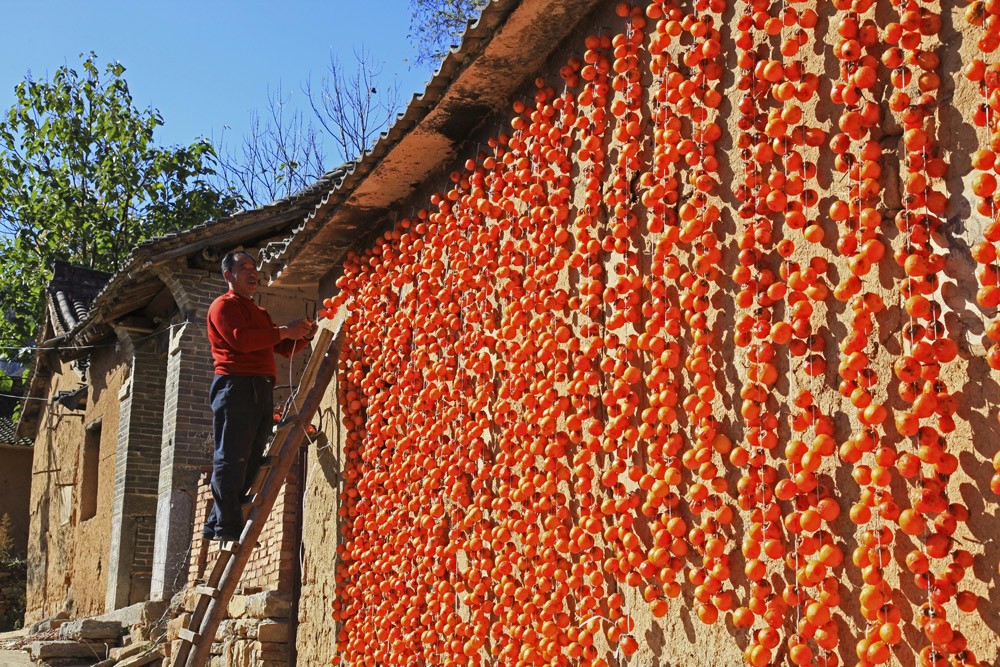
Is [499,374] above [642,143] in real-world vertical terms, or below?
below

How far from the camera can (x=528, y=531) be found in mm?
4809

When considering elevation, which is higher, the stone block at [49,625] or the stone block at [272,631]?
the stone block at [272,631]

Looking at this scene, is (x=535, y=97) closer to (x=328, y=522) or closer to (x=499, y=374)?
(x=499, y=374)

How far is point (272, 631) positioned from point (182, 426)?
377 centimetres

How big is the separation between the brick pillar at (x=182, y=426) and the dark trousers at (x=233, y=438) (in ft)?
11.9

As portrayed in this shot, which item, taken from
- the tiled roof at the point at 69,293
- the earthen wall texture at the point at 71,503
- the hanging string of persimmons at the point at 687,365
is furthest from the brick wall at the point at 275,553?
the tiled roof at the point at 69,293

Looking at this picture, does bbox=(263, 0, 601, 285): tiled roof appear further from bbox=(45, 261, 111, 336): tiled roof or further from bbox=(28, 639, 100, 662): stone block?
bbox=(45, 261, 111, 336): tiled roof

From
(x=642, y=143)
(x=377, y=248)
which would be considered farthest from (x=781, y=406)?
(x=377, y=248)

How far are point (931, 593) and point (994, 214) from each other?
1.12 m

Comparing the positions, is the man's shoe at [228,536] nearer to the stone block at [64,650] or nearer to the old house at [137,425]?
the old house at [137,425]

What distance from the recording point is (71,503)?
45.5ft

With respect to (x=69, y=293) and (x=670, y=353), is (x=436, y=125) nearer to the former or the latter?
(x=670, y=353)

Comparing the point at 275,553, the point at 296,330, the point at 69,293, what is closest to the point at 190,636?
the point at 275,553

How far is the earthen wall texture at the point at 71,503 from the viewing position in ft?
40.5
